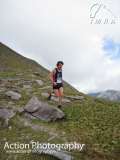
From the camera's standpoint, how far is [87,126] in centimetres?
2136

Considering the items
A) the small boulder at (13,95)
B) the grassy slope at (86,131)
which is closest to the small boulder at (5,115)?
the grassy slope at (86,131)

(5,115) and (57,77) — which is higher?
(57,77)

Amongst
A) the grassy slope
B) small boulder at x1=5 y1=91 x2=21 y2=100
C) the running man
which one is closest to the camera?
the grassy slope

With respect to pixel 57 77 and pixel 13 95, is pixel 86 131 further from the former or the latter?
pixel 13 95

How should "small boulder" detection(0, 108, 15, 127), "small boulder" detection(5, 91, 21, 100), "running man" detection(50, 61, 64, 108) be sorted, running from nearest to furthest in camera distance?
"small boulder" detection(0, 108, 15, 127)
"running man" detection(50, 61, 64, 108)
"small boulder" detection(5, 91, 21, 100)

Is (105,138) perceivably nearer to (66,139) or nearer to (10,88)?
(66,139)

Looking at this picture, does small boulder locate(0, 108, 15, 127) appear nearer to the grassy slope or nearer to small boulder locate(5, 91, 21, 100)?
the grassy slope

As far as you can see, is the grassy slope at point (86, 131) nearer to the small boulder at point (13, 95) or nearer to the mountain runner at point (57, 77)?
the mountain runner at point (57, 77)

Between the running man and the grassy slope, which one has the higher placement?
the running man

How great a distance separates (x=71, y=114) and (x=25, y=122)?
134 inches

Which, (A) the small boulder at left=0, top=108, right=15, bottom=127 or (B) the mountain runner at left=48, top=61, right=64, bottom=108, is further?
(B) the mountain runner at left=48, top=61, right=64, bottom=108

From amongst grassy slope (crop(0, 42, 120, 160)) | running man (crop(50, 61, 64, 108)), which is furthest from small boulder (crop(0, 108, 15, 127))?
running man (crop(50, 61, 64, 108))

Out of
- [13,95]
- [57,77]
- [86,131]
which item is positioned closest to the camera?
[86,131]

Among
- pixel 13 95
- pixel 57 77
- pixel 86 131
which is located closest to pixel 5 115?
pixel 57 77
